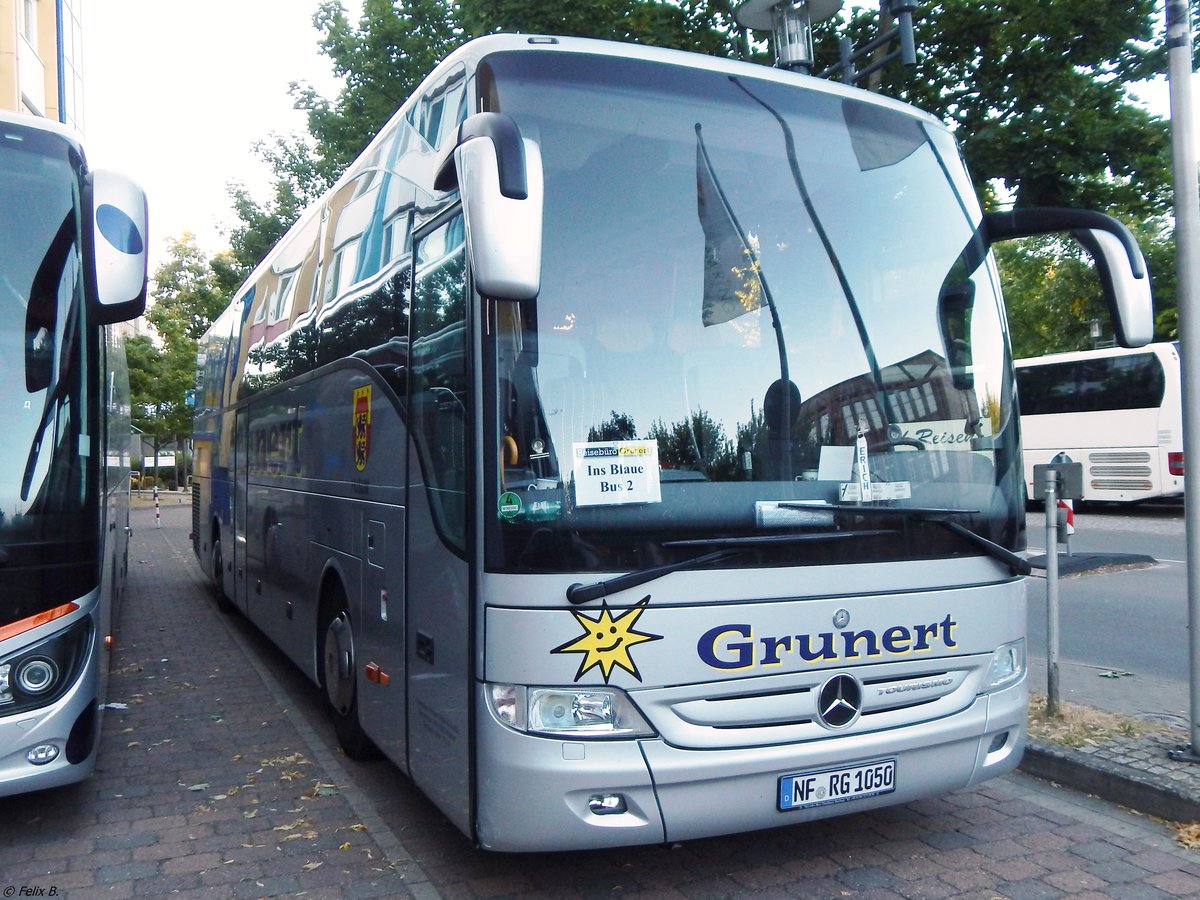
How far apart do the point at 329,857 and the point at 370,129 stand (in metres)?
11.2

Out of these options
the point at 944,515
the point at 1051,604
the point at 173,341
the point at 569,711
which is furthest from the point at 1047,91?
the point at 173,341

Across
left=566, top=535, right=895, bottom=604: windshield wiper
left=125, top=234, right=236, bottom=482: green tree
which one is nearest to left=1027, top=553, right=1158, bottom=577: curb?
left=566, top=535, right=895, bottom=604: windshield wiper

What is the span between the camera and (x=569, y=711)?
150 inches

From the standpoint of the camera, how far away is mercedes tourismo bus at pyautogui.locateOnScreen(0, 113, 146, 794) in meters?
4.69

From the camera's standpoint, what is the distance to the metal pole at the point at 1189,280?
17.8ft

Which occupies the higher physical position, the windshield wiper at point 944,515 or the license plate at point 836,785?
the windshield wiper at point 944,515

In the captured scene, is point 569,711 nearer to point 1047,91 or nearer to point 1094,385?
point 1047,91

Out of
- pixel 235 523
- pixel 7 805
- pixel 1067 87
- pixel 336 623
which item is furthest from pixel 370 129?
pixel 7 805

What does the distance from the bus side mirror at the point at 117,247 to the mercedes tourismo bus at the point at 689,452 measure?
1.15 metres

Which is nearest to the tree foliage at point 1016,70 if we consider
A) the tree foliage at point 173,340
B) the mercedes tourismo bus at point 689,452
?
the mercedes tourismo bus at point 689,452

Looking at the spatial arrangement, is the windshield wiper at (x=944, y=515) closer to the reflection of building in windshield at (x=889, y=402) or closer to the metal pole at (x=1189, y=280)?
the reflection of building in windshield at (x=889, y=402)

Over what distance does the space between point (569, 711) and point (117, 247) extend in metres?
2.91

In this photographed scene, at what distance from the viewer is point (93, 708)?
5043 millimetres

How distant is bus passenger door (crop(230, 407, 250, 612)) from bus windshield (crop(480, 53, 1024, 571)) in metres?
6.49
